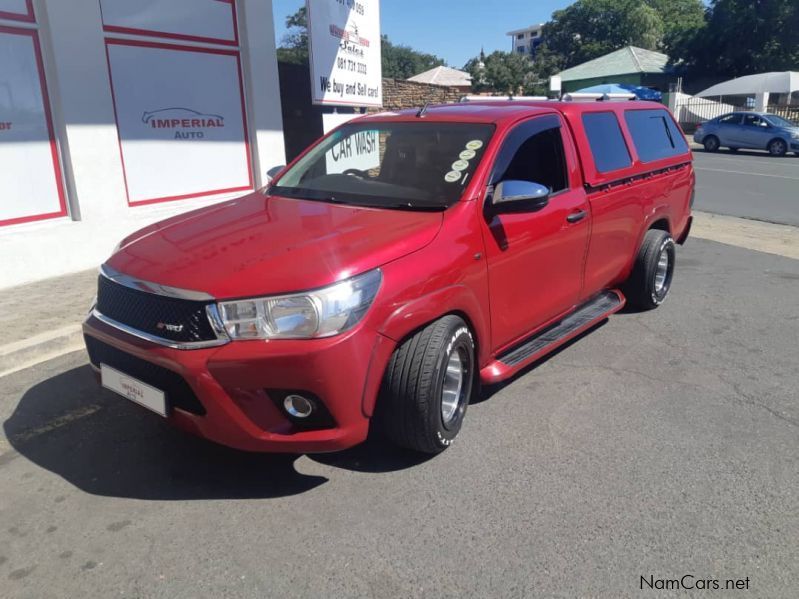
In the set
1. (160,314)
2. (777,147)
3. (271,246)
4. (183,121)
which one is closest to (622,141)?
(271,246)

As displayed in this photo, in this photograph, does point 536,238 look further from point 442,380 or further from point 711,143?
point 711,143

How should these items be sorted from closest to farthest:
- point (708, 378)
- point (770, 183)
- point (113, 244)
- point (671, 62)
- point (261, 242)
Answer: point (261, 242) < point (708, 378) < point (113, 244) < point (770, 183) < point (671, 62)

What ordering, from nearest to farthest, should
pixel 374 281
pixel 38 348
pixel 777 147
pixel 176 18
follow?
pixel 374 281
pixel 38 348
pixel 176 18
pixel 777 147

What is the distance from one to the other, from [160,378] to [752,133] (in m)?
27.2

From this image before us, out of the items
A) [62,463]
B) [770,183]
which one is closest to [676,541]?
[62,463]

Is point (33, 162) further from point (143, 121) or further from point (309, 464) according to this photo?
point (309, 464)

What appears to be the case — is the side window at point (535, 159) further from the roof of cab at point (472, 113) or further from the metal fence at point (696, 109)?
the metal fence at point (696, 109)

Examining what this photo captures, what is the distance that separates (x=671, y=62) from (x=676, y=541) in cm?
5884

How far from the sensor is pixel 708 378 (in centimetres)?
449

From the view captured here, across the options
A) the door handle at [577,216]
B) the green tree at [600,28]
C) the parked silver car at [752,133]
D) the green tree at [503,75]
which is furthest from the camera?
the green tree at [600,28]

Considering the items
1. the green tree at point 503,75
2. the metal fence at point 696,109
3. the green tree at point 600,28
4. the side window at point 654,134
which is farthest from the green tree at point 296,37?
the green tree at point 600,28

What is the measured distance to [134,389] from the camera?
3.08 m

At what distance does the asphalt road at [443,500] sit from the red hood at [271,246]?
1055mm

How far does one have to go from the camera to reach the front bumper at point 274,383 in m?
2.75
